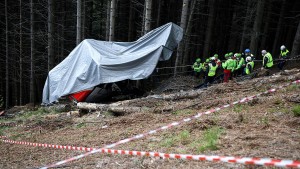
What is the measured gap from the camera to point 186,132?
5.40 metres

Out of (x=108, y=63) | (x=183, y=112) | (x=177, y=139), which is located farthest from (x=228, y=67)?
(x=177, y=139)

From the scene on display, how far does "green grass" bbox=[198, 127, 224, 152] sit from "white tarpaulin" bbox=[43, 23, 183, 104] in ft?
20.1

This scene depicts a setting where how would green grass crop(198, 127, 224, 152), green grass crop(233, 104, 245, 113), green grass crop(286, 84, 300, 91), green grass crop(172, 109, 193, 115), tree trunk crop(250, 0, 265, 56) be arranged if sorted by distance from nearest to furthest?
1. green grass crop(198, 127, 224, 152)
2. green grass crop(233, 104, 245, 113)
3. green grass crop(172, 109, 193, 115)
4. green grass crop(286, 84, 300, 91)
5. tree trunk crop(250, 0, 265, 56)

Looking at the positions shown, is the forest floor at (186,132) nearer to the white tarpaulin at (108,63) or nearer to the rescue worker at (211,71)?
the white tarpaulin at (108,63)

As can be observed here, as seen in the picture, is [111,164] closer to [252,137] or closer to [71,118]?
[252,137]

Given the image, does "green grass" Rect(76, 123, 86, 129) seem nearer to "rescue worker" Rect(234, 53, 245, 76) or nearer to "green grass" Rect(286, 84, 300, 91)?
"green grass" Rect(286, 84, 300, 91)

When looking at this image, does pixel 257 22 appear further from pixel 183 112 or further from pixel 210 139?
pixel 210 139

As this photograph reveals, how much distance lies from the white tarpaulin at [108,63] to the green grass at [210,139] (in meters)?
6.13

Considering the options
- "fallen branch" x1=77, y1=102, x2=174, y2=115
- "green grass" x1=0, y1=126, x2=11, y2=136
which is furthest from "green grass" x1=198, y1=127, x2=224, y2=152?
"green grass" x1=0, y1=126, x2=11, y2=136

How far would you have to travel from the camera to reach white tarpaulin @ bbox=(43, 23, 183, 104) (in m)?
10.7

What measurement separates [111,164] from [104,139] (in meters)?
1.65

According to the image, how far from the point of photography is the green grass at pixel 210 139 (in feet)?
14.3

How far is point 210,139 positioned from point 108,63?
23.3 feet

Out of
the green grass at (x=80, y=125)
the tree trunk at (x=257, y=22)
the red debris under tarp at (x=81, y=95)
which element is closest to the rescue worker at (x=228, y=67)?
the tree trunk at (x=257, y=22)
